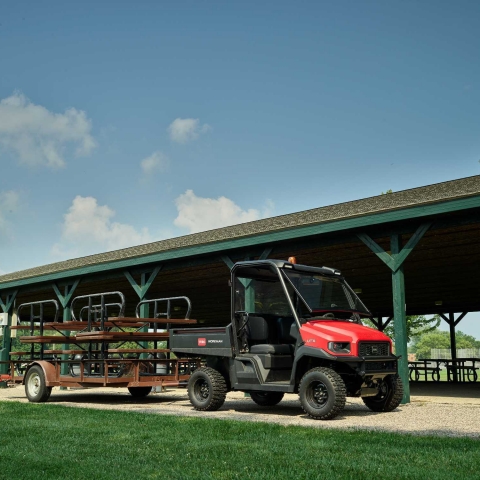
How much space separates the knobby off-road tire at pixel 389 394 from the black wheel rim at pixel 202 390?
2815 mm

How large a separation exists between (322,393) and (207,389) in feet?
7.59

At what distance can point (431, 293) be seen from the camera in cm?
2284

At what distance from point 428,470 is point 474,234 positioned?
9074mm

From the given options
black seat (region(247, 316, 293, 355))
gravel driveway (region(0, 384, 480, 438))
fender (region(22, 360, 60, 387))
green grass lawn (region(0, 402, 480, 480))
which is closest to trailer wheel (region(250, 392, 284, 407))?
gravel driveway (region(0, 384, 480, 438))

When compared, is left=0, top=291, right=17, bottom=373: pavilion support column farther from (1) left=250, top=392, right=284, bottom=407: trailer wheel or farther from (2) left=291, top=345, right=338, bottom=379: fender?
(2) left=291, top=345, right=338, bottom=379: fender

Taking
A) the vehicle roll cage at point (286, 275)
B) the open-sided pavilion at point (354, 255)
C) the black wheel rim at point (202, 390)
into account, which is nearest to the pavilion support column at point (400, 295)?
the open-sided pavilion at point (354, 255)

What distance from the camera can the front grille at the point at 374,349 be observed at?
30.5 feet

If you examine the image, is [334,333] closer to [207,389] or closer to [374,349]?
[374,349]

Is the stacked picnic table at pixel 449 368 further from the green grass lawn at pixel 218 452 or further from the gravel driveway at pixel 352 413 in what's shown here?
the green grass lawn at pixel 218 452

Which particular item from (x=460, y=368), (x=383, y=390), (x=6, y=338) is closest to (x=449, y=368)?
(x=460, y=368)

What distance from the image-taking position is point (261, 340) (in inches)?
405

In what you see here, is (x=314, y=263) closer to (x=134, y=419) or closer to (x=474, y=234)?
(x=474, y=234)

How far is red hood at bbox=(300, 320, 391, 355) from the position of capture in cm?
918

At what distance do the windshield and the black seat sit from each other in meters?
0.80
